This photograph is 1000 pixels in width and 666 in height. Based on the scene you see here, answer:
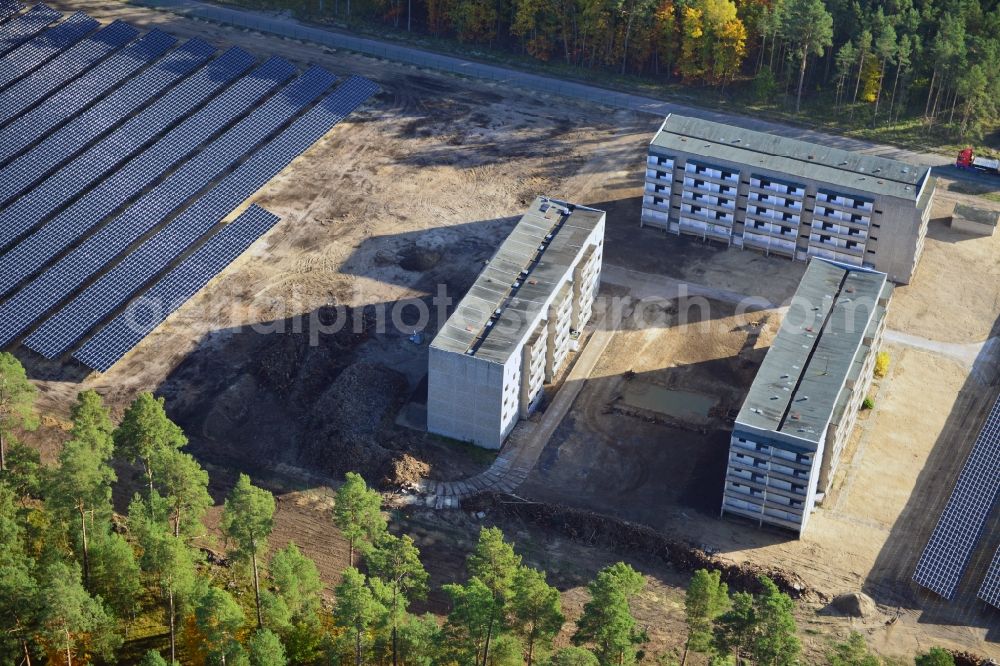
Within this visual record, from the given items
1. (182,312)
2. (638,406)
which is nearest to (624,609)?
(638,406)

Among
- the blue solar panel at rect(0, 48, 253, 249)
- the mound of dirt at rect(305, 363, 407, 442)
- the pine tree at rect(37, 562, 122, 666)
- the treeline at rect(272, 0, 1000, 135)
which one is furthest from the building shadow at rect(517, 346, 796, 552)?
the blue solar panel at rect(0, 48, 253, 249)

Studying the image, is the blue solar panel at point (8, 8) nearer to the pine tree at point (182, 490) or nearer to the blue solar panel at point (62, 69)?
the blue solar panel at point (62, 69)

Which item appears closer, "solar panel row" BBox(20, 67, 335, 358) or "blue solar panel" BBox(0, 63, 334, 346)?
"solar panel row" BBox(20, 67, 335, 358)

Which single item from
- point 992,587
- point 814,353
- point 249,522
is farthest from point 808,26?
point 249,522

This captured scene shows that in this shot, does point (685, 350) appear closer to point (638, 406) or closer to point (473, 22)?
point (638, 406)

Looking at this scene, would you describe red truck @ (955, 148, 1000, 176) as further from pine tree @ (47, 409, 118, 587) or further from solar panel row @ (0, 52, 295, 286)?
pine tree @ (47, 409, 118, 587)

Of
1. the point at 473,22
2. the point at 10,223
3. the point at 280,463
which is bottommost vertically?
the point at 280,463

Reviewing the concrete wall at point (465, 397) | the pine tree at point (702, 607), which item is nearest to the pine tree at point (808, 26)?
the concrete wall at point (465, 397)
